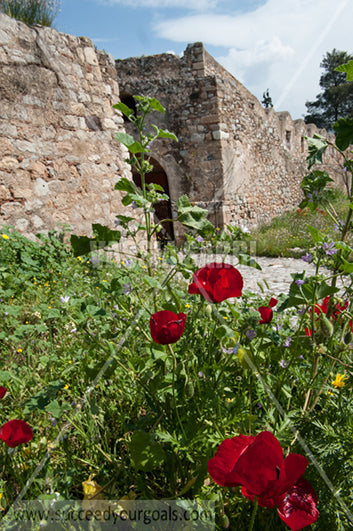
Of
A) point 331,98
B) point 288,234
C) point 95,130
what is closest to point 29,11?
point 95,130

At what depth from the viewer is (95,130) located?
5016mm

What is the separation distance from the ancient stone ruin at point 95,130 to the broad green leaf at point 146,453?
12.0ft

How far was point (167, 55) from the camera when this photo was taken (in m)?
7.87

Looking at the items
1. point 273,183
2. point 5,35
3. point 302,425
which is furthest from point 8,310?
point 273,183

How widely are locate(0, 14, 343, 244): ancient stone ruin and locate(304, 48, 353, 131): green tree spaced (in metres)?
24.4

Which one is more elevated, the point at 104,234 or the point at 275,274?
the point at 104,234

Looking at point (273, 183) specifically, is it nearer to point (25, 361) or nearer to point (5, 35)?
point (5, 35)

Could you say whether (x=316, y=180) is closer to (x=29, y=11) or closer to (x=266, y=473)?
(x=266, y=473)

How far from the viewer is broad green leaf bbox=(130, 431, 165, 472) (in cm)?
103

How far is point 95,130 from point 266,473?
509 cm

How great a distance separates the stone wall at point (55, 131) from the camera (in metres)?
4.08

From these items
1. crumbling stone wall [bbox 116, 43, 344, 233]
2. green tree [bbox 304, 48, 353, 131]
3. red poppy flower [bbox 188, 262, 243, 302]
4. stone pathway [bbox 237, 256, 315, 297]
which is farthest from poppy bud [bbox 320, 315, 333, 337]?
green tree [bbox 304, 48, 353, 131]

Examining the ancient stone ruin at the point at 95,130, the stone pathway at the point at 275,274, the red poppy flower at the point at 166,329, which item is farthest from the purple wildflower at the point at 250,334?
the ancient stone ruin at the point at 95,130

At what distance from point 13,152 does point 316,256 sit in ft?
12.9
